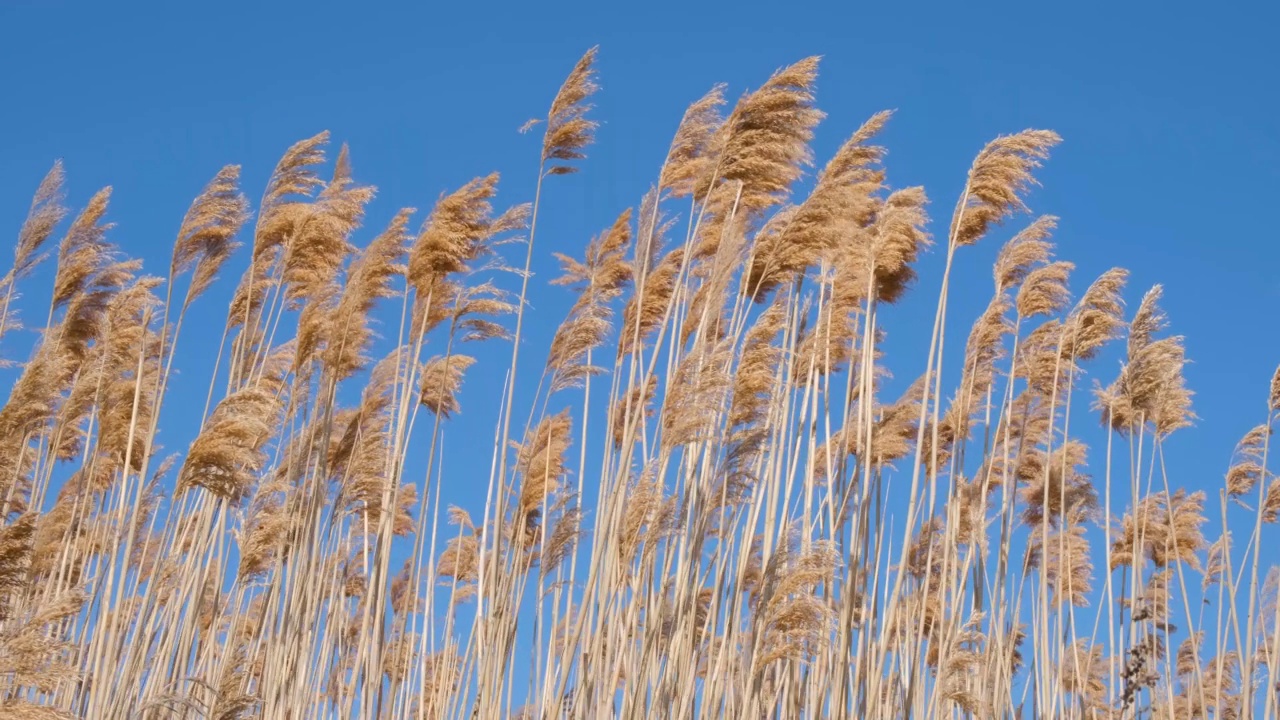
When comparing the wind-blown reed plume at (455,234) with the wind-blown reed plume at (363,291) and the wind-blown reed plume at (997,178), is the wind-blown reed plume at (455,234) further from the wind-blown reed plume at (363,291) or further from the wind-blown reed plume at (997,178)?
the wind-blown reed plume at (997,178)

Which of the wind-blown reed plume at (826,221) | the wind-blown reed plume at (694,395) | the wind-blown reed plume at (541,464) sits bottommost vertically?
the wind-blown reed plume at (694,395)

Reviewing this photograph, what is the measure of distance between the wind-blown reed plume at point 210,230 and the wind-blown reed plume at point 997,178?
3331 millimetres

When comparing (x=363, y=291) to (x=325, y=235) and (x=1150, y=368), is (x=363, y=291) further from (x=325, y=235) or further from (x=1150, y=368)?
(x=1150, y=368)

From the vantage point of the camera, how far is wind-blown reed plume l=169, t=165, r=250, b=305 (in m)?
5.34

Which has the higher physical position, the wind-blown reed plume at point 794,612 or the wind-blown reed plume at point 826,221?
the wind-blown reed plume at point 826,221

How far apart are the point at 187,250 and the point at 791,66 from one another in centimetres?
286

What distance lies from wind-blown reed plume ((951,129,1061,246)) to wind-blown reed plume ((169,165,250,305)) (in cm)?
333

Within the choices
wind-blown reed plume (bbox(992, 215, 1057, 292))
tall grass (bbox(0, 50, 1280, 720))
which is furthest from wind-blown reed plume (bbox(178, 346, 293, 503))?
wind-blown reed plume (bbox(992, 215, 1057, 292))

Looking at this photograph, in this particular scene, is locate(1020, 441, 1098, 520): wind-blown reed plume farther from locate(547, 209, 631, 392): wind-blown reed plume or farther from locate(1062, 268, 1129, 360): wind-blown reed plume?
locate(547, 209, 631, 392): wind-blown reed plume

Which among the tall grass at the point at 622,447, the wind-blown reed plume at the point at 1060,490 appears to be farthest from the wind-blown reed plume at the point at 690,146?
the wind-blown reed plume at the point at 1060,490

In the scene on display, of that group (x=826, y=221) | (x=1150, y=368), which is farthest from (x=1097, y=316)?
(x=826, y=221)

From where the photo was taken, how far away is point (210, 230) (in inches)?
212

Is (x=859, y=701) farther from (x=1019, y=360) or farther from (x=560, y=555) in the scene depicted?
(x=1019, y=360)

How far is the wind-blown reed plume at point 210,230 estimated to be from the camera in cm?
534
